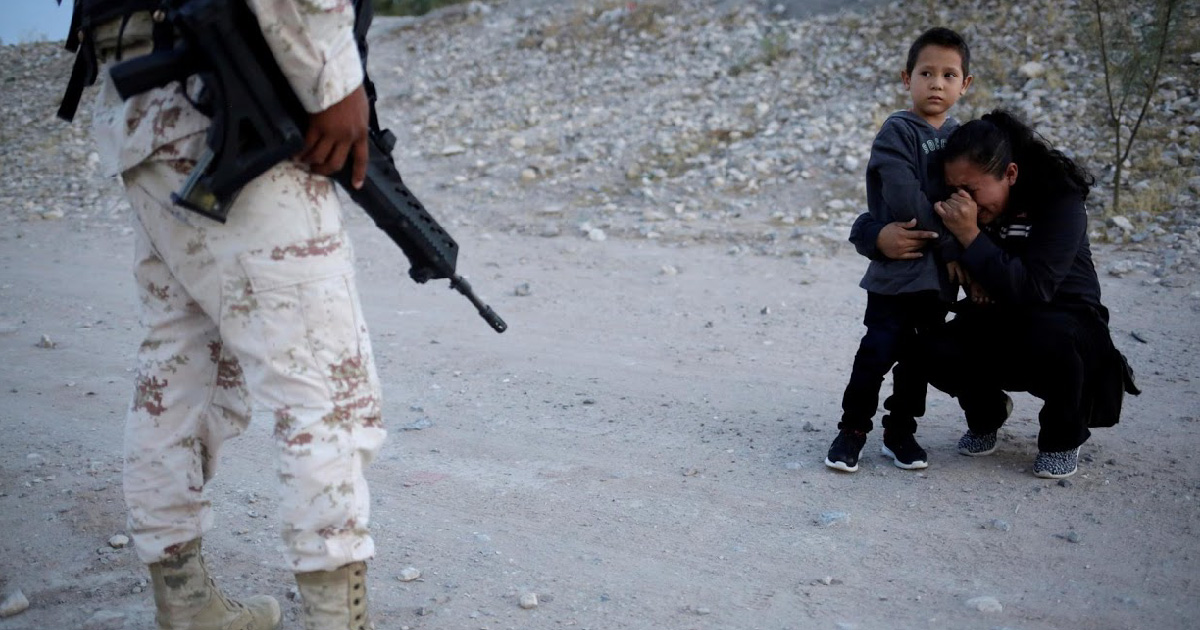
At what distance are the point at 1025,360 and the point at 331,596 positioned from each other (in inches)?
88.2

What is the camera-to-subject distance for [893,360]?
326cm

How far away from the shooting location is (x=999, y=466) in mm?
3295

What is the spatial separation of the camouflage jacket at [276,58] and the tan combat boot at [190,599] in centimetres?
83

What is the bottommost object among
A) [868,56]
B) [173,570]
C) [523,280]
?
[523,280]

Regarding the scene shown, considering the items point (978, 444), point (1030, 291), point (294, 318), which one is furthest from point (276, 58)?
point (978, 444)

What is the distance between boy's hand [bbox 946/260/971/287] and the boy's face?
1.61 feet

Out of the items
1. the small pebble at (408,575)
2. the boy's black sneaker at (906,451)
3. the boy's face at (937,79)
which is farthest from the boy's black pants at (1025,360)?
the small pebble at (408,575)

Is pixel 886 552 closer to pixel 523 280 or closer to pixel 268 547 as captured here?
pixel 268 547

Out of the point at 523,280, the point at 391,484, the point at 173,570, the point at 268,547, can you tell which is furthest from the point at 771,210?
the point at 173,570

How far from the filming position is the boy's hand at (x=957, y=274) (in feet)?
10.3

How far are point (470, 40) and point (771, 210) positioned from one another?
6213 mm

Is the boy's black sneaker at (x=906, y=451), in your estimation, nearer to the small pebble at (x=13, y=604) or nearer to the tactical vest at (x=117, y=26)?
the tactical vest at (x=117, y=26)

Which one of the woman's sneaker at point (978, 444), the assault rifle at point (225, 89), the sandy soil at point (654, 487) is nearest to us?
the assault rifle at point (225, 89)

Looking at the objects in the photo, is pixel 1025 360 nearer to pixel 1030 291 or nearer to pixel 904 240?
pixel 1030 291
